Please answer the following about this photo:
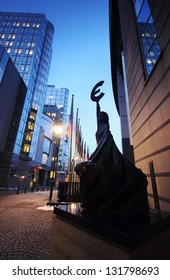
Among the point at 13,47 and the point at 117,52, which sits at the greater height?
the point at 13,47

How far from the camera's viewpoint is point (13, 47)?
5094 centimetres

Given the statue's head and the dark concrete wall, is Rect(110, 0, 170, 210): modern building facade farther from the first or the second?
the statue's head

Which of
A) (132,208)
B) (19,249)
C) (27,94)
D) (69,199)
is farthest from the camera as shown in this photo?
(27,94)

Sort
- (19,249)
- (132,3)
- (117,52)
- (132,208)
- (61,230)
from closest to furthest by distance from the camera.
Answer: (132,208), (61,230), (19,249), (132,3), (117,52)

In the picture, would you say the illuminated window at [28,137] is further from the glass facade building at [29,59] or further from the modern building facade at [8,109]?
the modern building facade at [8,109]

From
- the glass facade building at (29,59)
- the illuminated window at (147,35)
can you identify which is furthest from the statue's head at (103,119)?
Answer: the glass facade building at (29,59)

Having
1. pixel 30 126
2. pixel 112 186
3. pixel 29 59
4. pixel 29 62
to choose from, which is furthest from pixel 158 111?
pixel 29 59

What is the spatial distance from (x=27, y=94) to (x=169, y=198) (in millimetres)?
46662

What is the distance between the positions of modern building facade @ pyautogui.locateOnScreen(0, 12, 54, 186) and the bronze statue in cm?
3754

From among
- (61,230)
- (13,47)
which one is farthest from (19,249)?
(13,47)

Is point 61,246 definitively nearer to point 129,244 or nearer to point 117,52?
point 129,244

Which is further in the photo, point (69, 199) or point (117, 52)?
point (117, 52)

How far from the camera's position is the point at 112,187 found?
2648 millimetres

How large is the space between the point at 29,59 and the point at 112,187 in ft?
189
